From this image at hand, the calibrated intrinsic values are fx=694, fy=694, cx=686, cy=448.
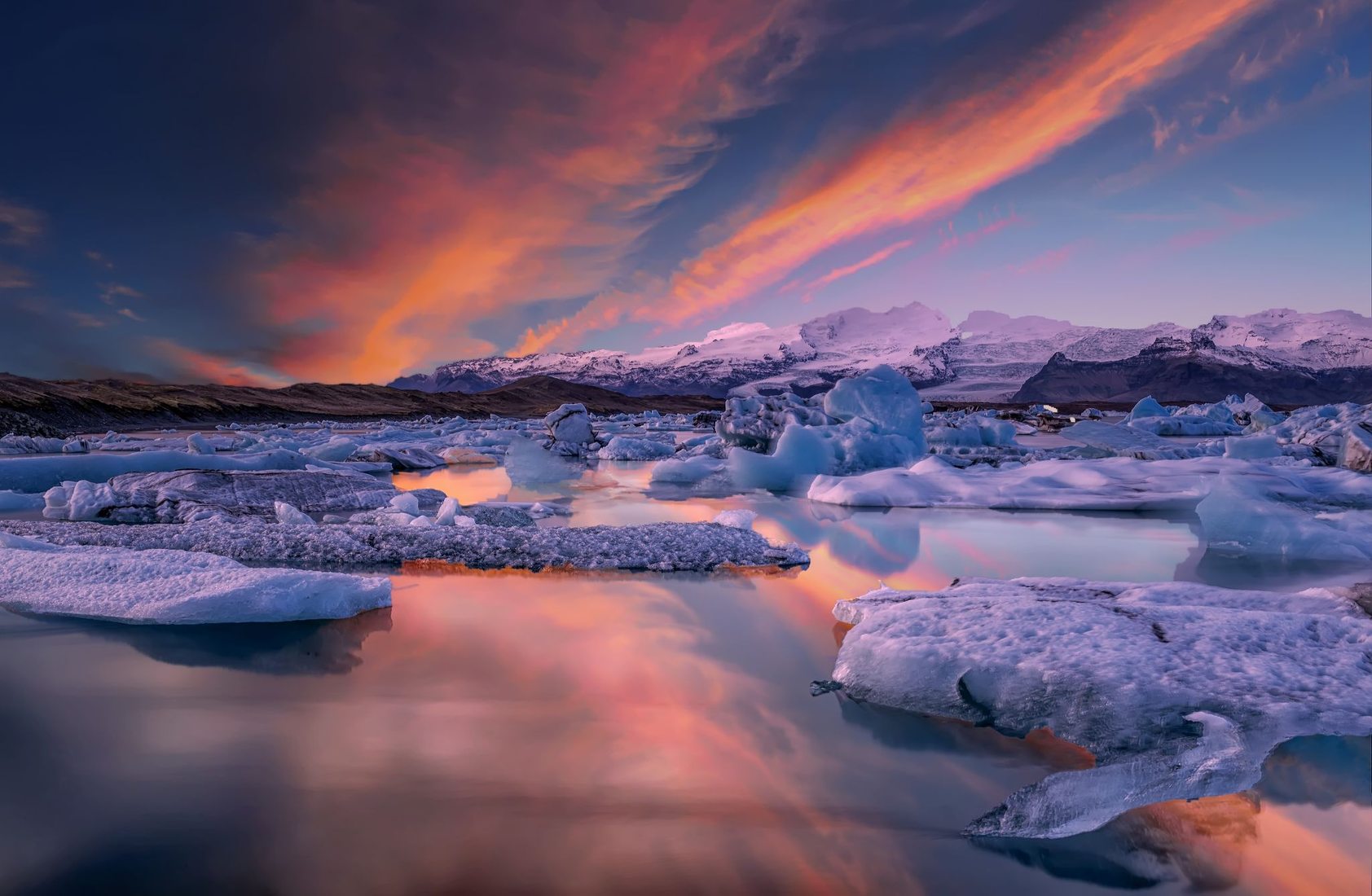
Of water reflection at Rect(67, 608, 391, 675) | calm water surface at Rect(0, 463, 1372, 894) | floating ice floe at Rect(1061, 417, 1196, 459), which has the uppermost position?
floating ice floe at Rect(1061, 417, 1196, 459)

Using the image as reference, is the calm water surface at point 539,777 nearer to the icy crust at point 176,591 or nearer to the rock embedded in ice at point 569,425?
the icy crust at point 176,591

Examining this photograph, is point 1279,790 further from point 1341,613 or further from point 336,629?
point 336,629

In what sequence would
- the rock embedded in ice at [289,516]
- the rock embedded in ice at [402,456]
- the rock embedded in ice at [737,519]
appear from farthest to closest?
the rock embedded in ice at [402,456] → the rock embedded in ice at [737,519] → the rock embedded in ice at [289,516]

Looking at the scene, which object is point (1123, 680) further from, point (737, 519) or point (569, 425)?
point (569, 425)

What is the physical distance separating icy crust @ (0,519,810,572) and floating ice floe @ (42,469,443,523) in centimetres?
71

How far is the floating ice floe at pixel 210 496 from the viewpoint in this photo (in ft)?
17.5

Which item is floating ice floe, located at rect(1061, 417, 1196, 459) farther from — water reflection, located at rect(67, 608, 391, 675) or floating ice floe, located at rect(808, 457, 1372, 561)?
water reflection, located at rect(67, 608, 391, 675)

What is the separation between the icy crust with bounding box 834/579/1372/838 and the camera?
157 cm

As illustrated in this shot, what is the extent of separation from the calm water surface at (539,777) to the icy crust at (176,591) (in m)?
0.11

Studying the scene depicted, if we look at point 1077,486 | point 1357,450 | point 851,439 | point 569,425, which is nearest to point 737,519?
point 1077,486

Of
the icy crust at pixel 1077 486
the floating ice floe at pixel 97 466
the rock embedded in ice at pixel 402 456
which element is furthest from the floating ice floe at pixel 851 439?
the floating ice floe at pixel 97 466

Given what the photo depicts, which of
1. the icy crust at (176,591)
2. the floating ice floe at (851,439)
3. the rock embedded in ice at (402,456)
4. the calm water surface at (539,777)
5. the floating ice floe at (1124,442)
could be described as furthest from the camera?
the rock embedded in ice at (402,456)

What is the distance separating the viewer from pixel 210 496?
18.5 ft

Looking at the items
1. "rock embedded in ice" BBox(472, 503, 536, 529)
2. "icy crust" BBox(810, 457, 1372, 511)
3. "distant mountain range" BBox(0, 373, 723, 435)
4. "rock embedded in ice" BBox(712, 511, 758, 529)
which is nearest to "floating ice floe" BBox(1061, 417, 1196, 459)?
"icy crust" BBox(810, 457, 1372, 511)
